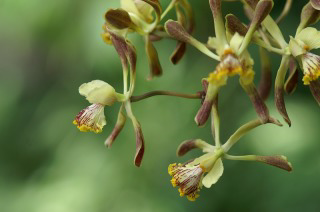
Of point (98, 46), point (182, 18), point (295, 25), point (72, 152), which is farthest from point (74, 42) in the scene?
point (182, 18)

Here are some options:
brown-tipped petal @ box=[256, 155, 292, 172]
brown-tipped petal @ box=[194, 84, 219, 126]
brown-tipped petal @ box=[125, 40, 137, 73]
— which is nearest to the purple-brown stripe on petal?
brown-tipped petal @ box=[194, 84, 219, 126]

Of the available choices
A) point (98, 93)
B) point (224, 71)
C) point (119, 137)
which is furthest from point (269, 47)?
point (119, 137)

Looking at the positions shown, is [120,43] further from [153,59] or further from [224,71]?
[224,71]

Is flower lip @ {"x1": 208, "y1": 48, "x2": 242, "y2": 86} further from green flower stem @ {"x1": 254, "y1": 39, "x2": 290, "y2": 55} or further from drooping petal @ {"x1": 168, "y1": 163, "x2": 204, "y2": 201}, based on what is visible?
drooping petal @ {"x1": 168, "y1": 163, "x2": 204, "y2": 201}

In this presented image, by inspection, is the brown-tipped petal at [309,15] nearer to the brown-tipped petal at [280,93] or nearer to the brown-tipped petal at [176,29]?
the brown-tipped petal at [280,93]

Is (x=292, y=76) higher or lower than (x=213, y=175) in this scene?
higher

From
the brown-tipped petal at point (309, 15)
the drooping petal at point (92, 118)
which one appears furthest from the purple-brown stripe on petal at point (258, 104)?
the drooping petal at point (92, 118)

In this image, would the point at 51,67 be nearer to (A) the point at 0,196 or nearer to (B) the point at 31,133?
(B) the point at 31,133
